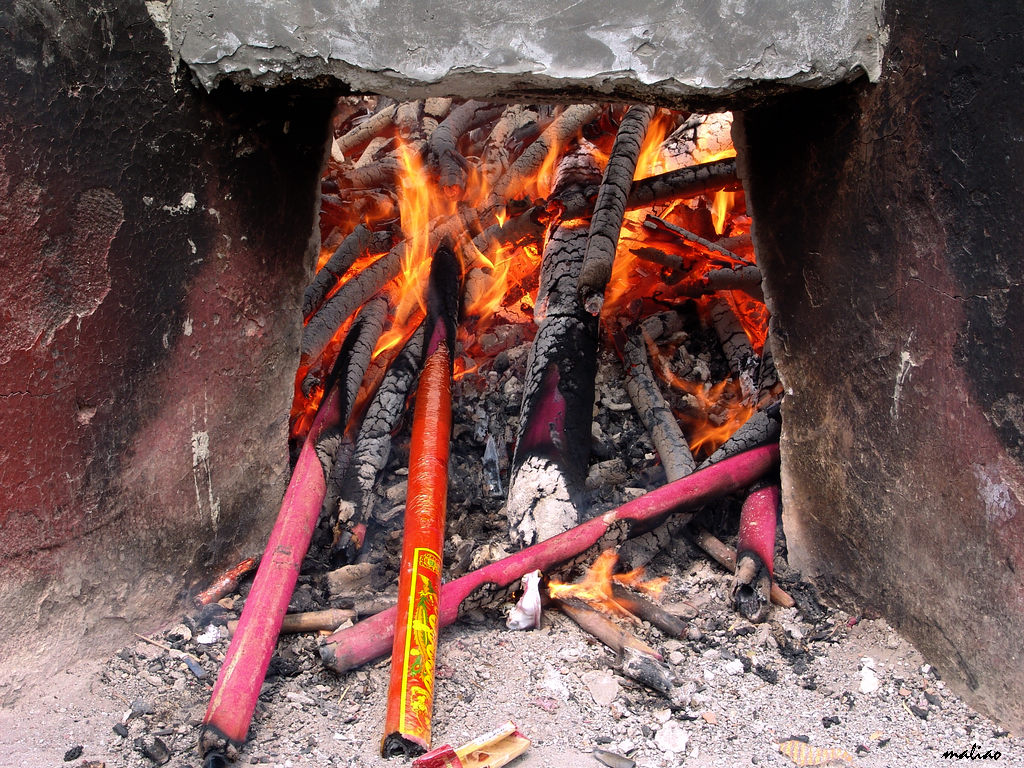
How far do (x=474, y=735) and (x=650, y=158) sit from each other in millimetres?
3357

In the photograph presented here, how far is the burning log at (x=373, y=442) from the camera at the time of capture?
2.93 meters

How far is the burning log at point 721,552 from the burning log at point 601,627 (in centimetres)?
50

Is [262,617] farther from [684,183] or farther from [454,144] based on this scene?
[454,144]

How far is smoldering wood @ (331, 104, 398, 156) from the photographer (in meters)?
5.66

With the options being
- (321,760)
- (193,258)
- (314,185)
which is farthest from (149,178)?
(321,760)

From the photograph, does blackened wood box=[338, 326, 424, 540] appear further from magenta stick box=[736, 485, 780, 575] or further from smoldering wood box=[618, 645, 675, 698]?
magenta stick box=[736, 485, 780, 575]

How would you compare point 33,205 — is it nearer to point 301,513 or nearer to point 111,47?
point 111,47

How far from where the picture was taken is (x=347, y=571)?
9.04 feet

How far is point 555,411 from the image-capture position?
3098mm

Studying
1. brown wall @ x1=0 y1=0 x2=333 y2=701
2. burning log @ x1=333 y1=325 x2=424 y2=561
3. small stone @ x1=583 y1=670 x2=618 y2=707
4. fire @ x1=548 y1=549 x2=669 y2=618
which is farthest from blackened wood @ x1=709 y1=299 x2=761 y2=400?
brown wall @ x1=0 y1=0 x2=333 y2=701

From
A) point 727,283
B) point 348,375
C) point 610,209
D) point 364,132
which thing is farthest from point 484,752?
point 364,132

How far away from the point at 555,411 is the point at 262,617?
133cm

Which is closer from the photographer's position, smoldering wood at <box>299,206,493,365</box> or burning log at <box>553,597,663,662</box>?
burning log at <box>553,597,663,662</box>

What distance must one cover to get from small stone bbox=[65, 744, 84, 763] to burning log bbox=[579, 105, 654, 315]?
7.64 feet
